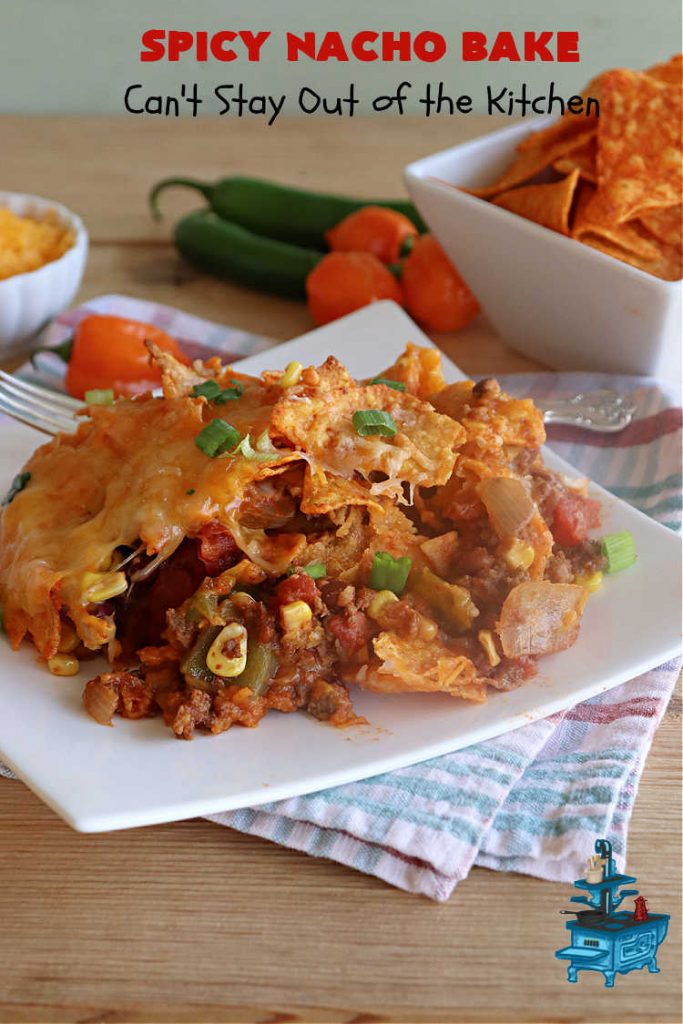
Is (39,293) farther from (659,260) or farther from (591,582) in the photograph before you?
(591,582)

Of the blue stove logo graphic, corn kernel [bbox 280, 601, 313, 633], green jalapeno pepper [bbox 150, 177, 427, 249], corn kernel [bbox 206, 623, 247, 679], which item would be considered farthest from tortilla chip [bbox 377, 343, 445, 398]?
green jalapeno pepper [bbox 150, 177, 427, 249]

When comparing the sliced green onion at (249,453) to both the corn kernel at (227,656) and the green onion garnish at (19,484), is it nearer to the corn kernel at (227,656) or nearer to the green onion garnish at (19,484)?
the corn kernel at (227,656)

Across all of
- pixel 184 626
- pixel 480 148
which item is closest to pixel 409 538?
pixel 184 626

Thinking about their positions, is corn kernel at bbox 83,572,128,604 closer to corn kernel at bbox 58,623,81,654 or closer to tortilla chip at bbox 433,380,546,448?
corn kernel at bbox 58,623,81,654

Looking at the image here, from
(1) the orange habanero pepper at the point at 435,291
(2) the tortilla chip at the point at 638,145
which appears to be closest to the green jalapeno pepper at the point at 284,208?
(1) the orange habanero pepper at the point at 435,291

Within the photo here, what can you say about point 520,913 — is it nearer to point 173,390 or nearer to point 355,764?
point 355,764

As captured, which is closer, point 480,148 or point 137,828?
point 137,828

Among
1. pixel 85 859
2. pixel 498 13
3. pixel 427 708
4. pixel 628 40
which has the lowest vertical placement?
pixel 85 859
